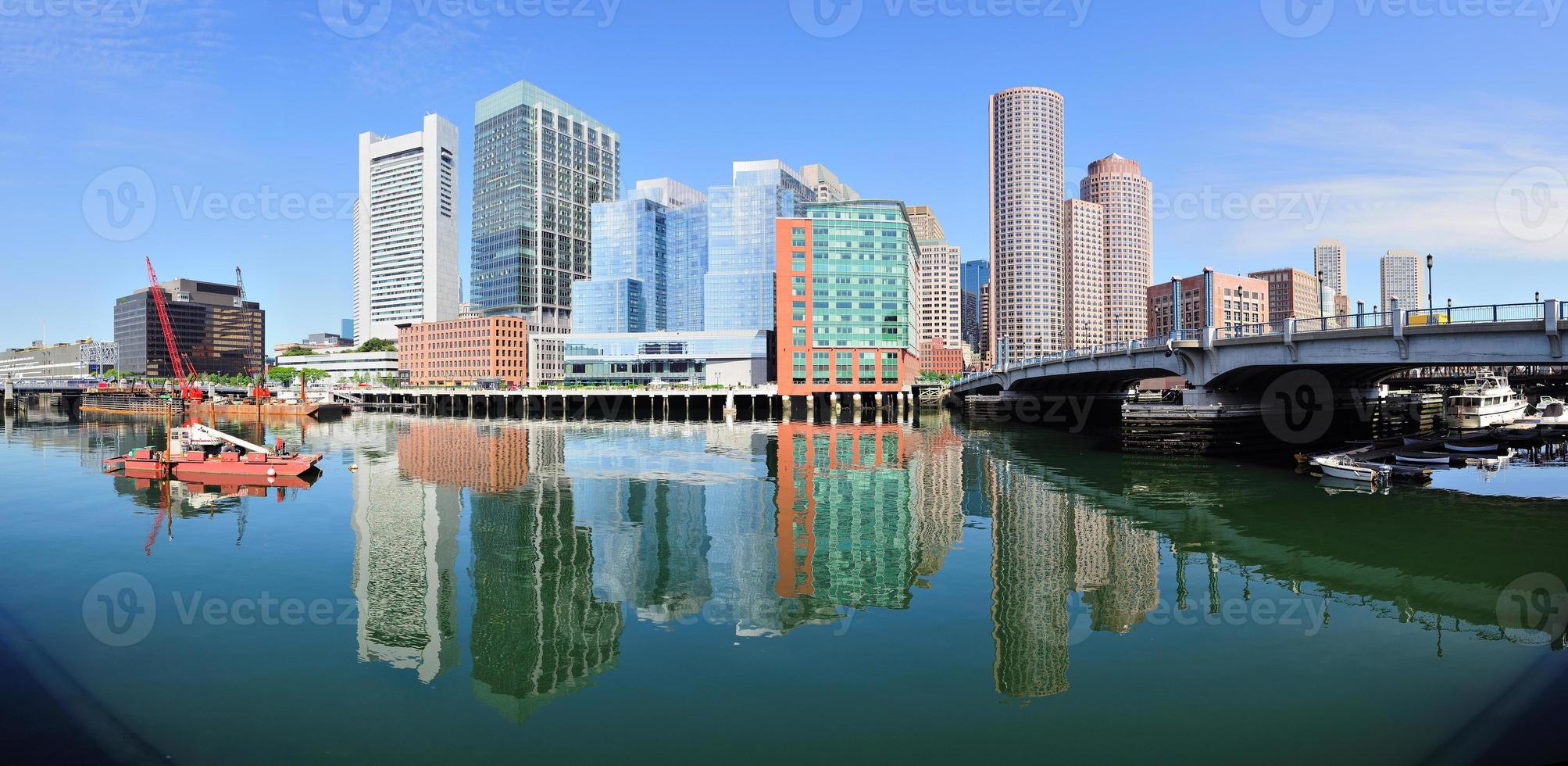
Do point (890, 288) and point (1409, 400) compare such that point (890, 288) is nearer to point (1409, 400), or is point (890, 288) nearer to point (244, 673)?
point (1409, 400)

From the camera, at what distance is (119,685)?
587 inches

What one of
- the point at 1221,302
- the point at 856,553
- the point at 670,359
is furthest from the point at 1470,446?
the point at 670,359

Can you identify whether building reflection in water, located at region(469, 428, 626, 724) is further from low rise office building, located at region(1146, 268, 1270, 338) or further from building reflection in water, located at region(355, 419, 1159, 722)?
low rise office building, located at region(1146, 268, 1270, 338)

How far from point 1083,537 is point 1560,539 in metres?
16.2

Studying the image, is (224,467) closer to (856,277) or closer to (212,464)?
(212,464)

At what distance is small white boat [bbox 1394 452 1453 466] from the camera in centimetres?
4278

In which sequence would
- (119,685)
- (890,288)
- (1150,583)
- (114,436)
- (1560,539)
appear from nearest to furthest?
1. (119,685)
2. (1150,583)
3. (1560,539)
4. (114,436)
5. (890,288)

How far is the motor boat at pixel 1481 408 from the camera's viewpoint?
72.6 metres

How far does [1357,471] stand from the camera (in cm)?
3906

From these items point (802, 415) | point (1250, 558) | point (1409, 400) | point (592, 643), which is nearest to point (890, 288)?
point (802, 415)

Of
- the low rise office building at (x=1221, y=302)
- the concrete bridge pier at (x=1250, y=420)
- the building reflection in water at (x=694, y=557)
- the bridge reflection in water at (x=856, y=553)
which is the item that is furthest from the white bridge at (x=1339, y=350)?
the low rise office building at (x=1221, y=302)

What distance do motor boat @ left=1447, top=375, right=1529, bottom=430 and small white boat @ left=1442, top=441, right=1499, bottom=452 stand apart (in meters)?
22.5

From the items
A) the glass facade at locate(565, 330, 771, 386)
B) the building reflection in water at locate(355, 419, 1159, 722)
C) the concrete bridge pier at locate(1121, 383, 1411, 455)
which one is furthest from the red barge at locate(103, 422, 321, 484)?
the glass facade at locate(565, 330, 771, 386)

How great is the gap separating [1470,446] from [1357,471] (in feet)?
61.3
